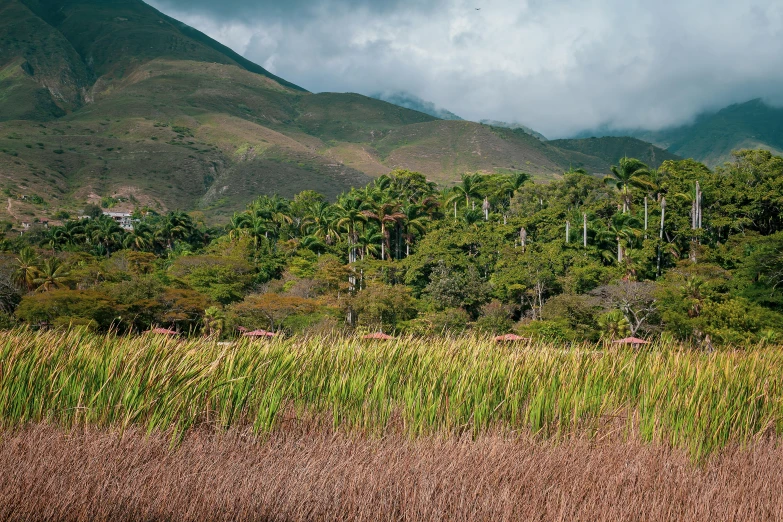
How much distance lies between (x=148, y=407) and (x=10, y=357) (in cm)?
191

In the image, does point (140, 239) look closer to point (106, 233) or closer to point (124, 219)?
point (106, 233)

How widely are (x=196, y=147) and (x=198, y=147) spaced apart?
49 cm

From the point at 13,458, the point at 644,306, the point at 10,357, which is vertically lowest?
the point at 644,306

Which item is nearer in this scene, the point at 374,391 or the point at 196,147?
the point at 374,391

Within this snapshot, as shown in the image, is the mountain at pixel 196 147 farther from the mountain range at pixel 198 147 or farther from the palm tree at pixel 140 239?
the palm tree at pixel 140 239

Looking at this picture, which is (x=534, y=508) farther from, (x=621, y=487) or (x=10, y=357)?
(x=10, y=357)

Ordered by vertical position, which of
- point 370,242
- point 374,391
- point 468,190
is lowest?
point 374,391

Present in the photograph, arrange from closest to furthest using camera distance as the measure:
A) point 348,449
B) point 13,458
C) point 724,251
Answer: point 13,458, point 348,449, point 724,251

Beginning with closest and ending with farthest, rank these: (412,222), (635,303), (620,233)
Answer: (635,303), (620,233), (412,222)

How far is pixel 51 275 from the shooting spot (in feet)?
125

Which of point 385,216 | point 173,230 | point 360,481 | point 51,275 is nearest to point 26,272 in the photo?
point 51,275

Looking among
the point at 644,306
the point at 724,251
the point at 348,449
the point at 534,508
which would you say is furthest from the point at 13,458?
the point at 724,251

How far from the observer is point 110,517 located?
16.1 ft

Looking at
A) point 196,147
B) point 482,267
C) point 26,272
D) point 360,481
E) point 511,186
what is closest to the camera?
point 360,481
